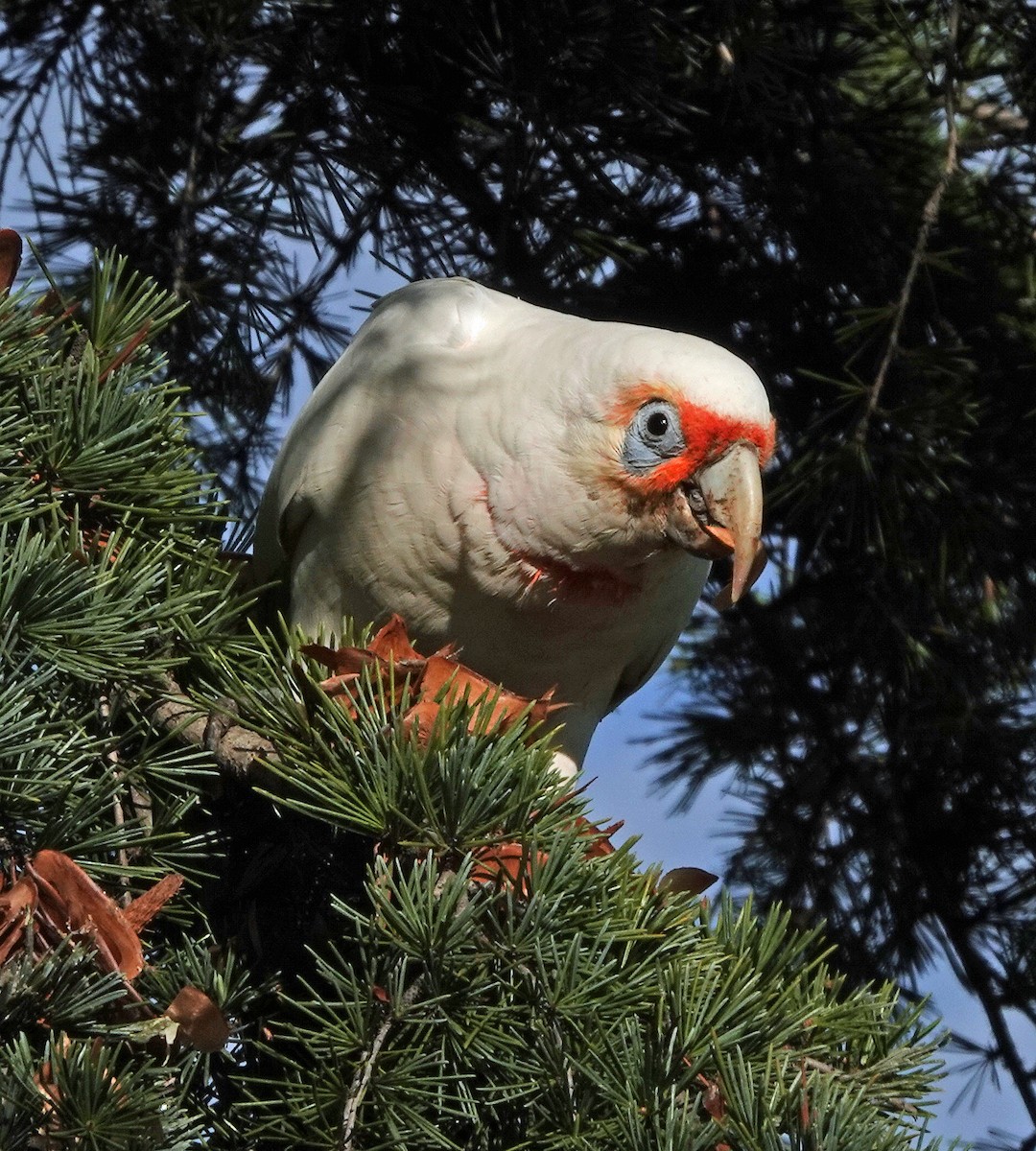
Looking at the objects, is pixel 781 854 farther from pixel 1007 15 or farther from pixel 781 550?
pixel 1007 15

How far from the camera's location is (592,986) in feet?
4.72

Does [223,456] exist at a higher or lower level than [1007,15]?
lower

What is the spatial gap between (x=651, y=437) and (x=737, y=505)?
0.59 feet

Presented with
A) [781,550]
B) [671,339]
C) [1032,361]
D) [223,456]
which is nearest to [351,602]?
[671,339]

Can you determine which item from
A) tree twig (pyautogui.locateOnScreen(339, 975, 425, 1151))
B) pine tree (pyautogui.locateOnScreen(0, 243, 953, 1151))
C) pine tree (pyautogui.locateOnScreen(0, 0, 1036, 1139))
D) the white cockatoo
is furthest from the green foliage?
pine tree (pyautogui.locateOnScreen(0, 0, 1036, 1139))

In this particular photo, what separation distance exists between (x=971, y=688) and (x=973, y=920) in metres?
0.61

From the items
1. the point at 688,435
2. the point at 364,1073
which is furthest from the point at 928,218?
the point at 364,1073

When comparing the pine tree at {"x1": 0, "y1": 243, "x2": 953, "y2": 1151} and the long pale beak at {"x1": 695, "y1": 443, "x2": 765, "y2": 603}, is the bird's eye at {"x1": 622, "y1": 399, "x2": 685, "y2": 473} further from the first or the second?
the pine tree at {"x1": 0, "y1": 243, "x2": 953, "y2": 1151}

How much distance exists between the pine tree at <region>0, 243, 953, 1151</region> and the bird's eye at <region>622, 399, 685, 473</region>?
0.66 metres

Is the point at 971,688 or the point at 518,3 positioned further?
the point at 971,688

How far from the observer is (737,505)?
2.27 metres

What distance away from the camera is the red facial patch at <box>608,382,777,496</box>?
225cm

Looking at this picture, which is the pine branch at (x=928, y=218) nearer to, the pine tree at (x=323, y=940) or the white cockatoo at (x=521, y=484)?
the white cockatoo at (x=521, y=484)

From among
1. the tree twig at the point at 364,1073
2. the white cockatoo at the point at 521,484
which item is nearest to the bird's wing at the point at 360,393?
the white cockatoo at the point at 521,484
